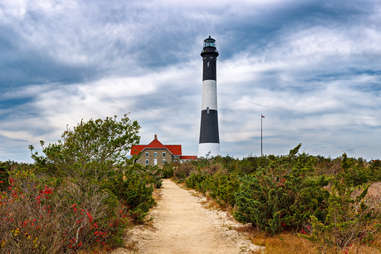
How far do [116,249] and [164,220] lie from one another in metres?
3.83

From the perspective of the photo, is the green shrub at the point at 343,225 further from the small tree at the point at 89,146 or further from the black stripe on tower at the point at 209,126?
the black stripe on tower at the point at 209,126

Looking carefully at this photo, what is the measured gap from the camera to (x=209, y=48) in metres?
40.4

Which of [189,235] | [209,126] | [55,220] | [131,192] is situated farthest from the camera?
[209,126]

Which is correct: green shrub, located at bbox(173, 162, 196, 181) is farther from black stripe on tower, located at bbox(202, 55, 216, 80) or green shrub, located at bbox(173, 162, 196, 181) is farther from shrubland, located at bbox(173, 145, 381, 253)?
shrubland, located at bbox(173, 145, 381, 253)

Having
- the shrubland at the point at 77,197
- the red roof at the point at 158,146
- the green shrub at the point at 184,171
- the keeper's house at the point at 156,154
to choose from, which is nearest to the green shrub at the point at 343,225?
the shrubland at the point at 77,197

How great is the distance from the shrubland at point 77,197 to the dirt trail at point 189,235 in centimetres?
72

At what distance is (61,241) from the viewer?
5.57m

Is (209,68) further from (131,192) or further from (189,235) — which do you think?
(189,235)

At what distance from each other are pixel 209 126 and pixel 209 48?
10109mm

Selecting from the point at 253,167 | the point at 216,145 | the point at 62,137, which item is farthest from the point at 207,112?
the point at 62,137

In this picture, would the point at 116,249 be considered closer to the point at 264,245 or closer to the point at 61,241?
the point at 61,241

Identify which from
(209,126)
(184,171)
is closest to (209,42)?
(209,126)

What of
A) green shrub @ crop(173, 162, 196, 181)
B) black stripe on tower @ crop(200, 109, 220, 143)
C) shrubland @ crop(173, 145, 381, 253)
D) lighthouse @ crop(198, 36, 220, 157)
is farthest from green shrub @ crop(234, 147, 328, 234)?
black stripe on tower @ crop(200, 109, 220, 143)

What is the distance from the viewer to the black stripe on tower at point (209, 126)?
38.8 meters
